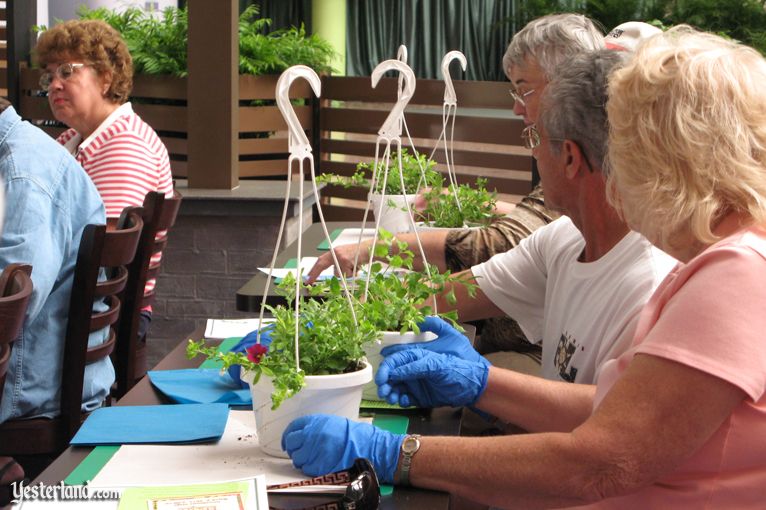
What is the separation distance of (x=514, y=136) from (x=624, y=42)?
12.3ft

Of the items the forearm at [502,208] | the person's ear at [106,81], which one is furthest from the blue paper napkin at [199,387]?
the person's ear at [106,81]

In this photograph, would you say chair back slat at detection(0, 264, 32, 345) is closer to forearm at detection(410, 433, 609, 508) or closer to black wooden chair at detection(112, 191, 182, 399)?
forearm at detection(410, 433, 609, 508)

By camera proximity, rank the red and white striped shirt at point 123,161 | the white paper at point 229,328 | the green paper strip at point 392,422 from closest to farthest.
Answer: the green paper strip at point 392,422
the white paper at point 229,328
the red and white striped shirt at point 123,161

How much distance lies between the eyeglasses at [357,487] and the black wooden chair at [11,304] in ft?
2.34

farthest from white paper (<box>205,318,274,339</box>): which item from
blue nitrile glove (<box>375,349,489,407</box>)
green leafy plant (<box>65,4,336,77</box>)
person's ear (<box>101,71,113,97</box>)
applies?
green leafy plant (<box>65,4,336,77</box>)

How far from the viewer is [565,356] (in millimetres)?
2080

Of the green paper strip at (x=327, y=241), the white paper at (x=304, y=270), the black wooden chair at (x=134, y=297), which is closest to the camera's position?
the white paper at (x=304, y=270)

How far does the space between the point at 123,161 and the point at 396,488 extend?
8.17 ft

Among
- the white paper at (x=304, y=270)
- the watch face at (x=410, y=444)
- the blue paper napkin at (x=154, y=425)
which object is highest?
the watch face at (x=410, y=444)

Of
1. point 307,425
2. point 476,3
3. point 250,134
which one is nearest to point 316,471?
point 307,425

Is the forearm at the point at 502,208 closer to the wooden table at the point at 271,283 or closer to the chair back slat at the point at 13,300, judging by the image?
the wooden table at the point at 271,283

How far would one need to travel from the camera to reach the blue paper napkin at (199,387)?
72.7 inches

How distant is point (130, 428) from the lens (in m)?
1.66

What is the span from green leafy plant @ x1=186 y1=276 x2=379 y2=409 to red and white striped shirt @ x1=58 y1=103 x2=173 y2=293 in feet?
6.52
